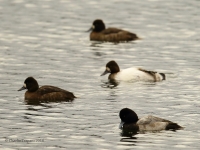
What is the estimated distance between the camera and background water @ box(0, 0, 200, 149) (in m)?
19.3

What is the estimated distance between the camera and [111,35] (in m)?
35.2

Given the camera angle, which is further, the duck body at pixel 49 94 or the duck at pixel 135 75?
the duck at pixel 135 75

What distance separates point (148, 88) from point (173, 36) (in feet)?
34.3

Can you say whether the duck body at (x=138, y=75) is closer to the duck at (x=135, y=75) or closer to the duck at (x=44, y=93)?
the duck at (x=135, y=75)

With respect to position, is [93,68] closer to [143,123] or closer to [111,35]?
[111,35]

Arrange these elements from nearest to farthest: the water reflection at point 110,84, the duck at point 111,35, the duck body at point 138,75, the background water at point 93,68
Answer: the background water at point 93,68
the water reflection at point 110,84
the duck body at point 138,75
the duck at point 111,35

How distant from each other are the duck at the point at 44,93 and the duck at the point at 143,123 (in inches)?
145

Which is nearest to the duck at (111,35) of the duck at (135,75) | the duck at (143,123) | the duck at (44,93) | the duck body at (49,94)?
the duck at (135,75)

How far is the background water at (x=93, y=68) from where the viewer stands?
19.3 meters

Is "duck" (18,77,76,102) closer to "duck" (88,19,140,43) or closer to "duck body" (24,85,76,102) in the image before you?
"duck body" (24,85,76,102)

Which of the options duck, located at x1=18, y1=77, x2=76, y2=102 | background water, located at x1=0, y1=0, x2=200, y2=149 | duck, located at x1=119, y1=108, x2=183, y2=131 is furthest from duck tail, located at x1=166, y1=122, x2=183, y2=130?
duck, located at x1=18, y1=77, x2=76, y2=102

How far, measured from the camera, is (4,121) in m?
20.7

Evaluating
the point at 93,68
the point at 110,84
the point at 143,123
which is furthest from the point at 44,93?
the point at 93,68

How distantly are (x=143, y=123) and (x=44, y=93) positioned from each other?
4.58 metres
